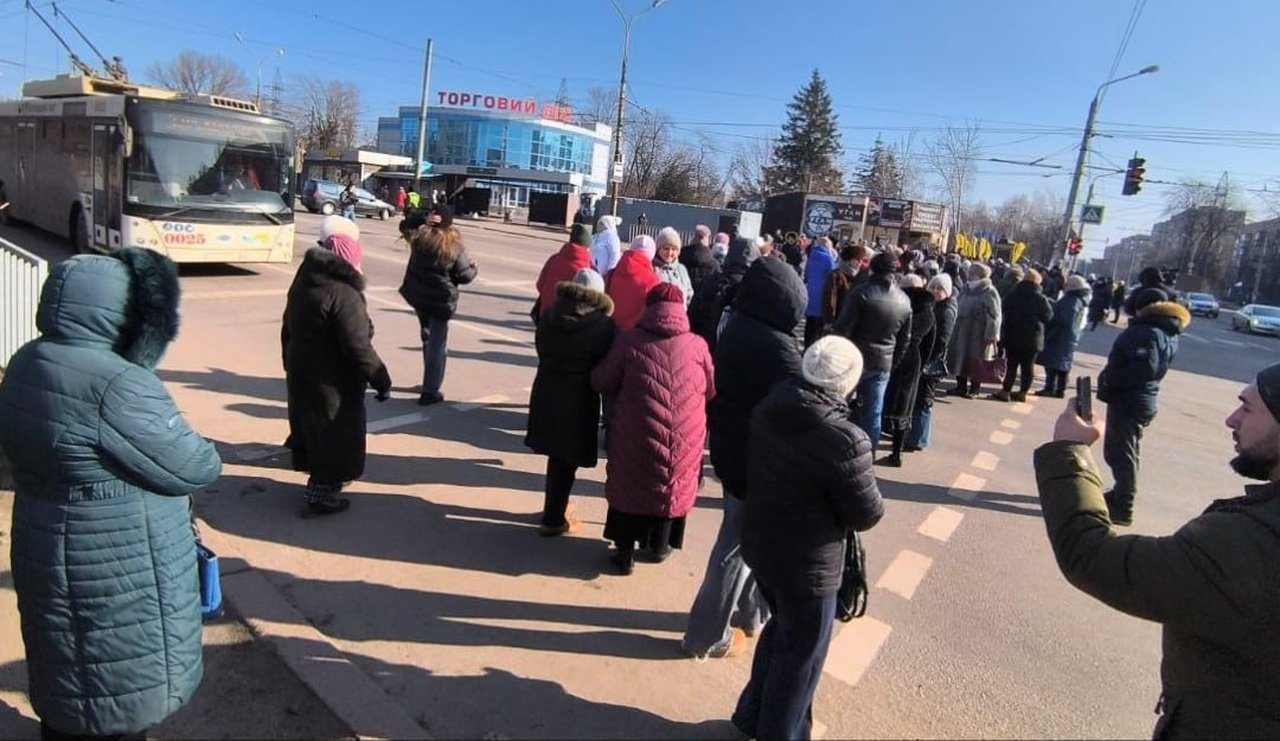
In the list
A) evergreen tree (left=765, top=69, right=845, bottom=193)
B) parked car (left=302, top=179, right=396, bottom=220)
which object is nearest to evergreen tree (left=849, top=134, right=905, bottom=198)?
evergreen tree (left=765, top=69, right=845, bottom=193)

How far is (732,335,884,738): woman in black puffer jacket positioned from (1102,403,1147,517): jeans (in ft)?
14.5

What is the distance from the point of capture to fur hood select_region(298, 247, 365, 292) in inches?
168

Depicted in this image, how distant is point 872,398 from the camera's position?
6164 mm

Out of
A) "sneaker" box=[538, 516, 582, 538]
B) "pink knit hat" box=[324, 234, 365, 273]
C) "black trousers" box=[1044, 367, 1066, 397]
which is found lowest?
"sneaker" box=[538, 516, 582, 538]

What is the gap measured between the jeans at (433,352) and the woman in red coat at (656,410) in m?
3.29

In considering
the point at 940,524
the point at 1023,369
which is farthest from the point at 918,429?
the point at 1023,369

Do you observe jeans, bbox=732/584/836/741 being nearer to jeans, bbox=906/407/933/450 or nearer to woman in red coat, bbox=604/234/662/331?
woman in red coat, bbox=604/234/662/331

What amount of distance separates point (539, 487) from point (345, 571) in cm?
172

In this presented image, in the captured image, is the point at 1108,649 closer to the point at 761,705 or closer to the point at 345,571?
the point at 761,705

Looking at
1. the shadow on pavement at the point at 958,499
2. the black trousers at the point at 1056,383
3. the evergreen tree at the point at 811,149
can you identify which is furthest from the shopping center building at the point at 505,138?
the shadow on pavement at the point at 958,499

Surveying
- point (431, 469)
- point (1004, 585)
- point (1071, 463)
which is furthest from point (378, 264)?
point (1071, 463)

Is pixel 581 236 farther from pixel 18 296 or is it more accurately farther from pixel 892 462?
pixel 18 296

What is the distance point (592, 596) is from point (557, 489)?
786 mm

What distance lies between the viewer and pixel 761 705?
2805mm
